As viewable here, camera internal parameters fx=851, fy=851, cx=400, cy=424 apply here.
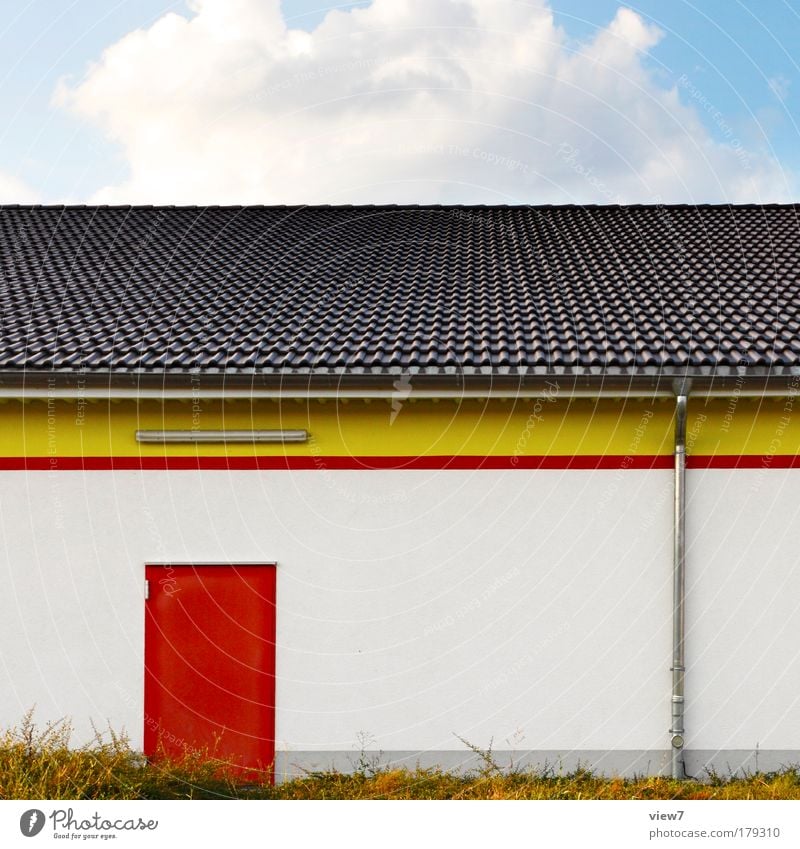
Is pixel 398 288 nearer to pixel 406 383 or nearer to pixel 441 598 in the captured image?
pixel 406 383

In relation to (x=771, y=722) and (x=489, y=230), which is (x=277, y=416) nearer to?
(x=771, y=722)

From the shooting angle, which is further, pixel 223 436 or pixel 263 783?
pixel 223 436

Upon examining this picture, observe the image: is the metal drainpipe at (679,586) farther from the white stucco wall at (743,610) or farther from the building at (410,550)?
the white stucco wall at (743,610)

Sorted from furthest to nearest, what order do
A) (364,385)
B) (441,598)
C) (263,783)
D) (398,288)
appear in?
(398,288) → (441,598) → (364,385) → (263,783)

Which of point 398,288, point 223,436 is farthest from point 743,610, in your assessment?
point 398,288

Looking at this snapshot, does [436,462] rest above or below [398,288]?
below

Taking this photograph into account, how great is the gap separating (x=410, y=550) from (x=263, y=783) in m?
2.35

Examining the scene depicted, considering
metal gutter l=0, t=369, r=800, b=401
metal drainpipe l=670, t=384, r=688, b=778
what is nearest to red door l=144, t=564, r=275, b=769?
metal gutter l=0, t=369, r=800, b=401

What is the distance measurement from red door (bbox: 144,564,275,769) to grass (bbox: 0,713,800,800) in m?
0.24

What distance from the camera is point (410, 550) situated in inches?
297

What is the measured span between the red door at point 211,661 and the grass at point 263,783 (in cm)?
24

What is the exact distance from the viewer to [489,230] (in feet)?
42.3

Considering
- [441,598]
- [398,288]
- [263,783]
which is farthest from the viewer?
[398,288]

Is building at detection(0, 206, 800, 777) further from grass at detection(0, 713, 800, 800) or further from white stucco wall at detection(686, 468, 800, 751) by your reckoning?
grass at detection(0, 713, 800, 800)
